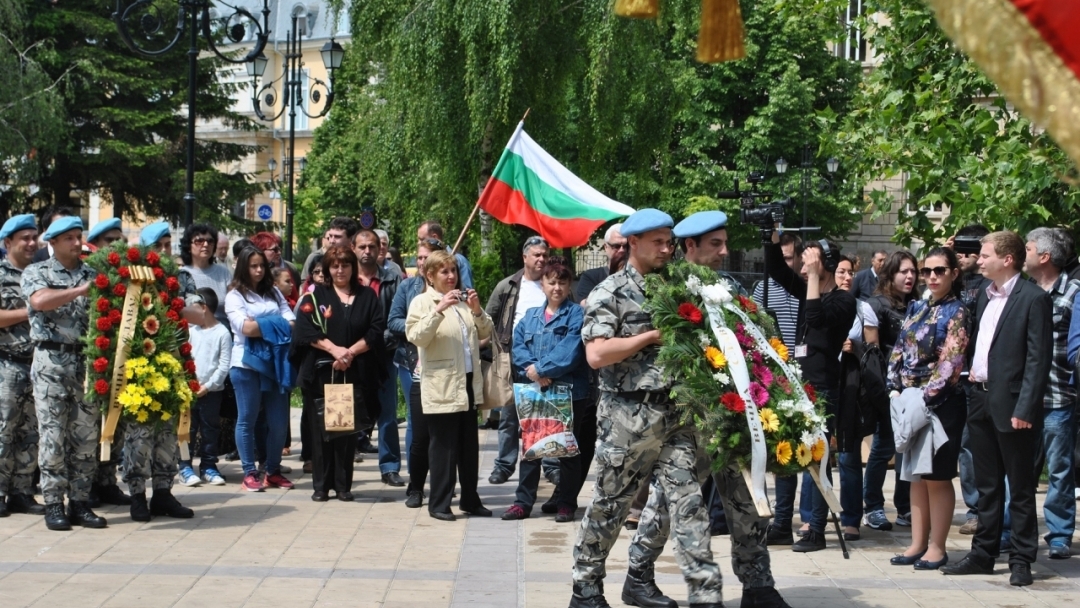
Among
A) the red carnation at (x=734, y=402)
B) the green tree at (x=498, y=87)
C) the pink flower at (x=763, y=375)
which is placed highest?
the green tree at (x=498, y=87)

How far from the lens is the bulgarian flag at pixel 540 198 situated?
10930mm

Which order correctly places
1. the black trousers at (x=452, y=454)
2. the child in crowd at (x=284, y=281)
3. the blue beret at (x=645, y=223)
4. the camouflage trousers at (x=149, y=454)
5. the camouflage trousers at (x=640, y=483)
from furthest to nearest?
the child in crowd at (x=284, y=281), the black trousers at (x=452, y=454), the camouflage trousers at (x=149, y=454), the blue beret at (x=645, y=223), the camouflage trousers at (x=640, y=483)

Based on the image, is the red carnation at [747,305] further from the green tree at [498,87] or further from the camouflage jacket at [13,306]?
the green tree at [498,87]

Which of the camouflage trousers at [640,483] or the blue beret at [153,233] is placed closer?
the camouflage trousers at [640,483]

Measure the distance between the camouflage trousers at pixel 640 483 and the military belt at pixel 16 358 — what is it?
15.0 ft

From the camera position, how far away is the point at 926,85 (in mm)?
14609

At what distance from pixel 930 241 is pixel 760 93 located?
3169 cm

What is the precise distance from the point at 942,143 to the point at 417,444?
652cm

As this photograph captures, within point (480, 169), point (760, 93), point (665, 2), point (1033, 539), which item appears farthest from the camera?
point (760, 93)

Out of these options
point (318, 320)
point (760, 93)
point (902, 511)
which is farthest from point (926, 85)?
point (760, 93)

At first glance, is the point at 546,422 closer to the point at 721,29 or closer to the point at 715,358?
the point at 715,358

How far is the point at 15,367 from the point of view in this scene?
895cm

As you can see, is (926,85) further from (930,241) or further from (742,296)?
(742,296)

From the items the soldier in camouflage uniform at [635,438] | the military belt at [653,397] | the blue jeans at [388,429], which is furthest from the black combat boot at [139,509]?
the military belt at [653,397]
